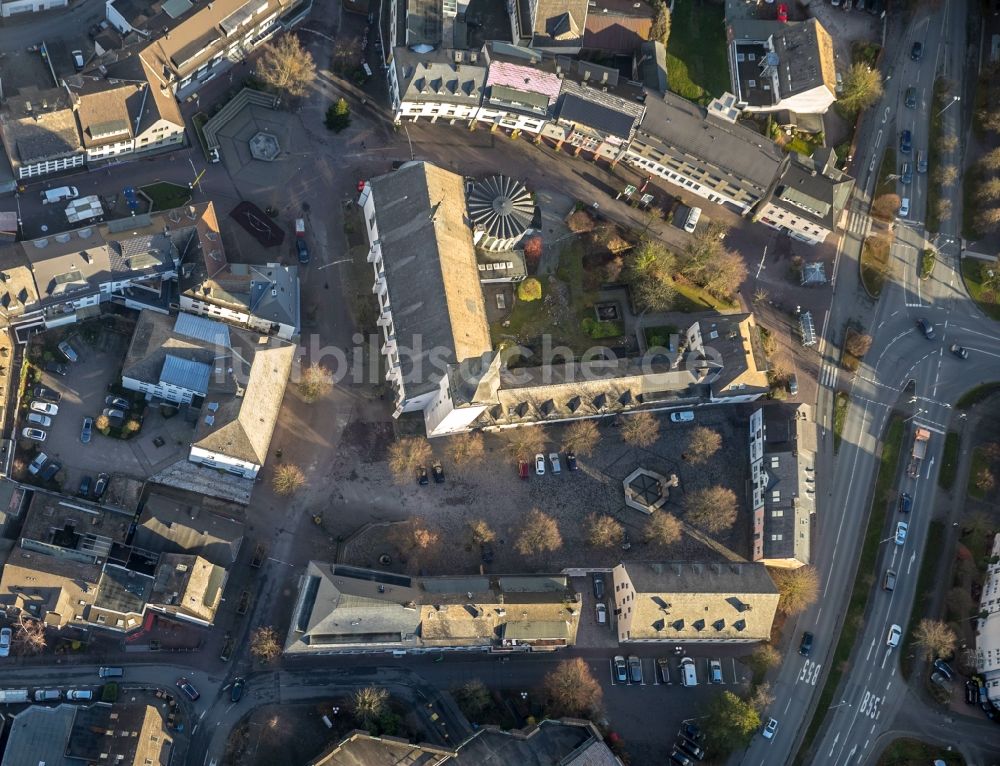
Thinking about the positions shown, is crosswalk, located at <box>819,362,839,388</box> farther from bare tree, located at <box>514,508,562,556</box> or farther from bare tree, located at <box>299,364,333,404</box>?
bare tree, located at <box>299,364,333,404</box>

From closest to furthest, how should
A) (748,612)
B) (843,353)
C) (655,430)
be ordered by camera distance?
(748,612)
(655,430)
(843,353)

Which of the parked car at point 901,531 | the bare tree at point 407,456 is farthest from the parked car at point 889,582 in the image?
the bare tree at point 407,456

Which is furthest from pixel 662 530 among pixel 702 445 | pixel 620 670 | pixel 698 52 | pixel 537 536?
pixel 698 52

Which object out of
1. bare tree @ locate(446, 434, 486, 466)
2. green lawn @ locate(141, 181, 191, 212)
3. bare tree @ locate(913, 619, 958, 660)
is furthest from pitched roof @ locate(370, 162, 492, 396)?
bare tree @ locate(913, 619, 958, 660)

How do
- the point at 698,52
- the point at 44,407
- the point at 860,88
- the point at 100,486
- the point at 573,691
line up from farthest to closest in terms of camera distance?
1. the point at 698,52
2. the point at 860,88
3. the point at 44,407
4. the point at 100,486
5. the point at 573,691

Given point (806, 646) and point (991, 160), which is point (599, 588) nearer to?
point (806, 646)

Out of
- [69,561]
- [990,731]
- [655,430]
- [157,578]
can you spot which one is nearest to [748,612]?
[655,430]

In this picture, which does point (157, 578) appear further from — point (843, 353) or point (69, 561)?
point (843, 353)
